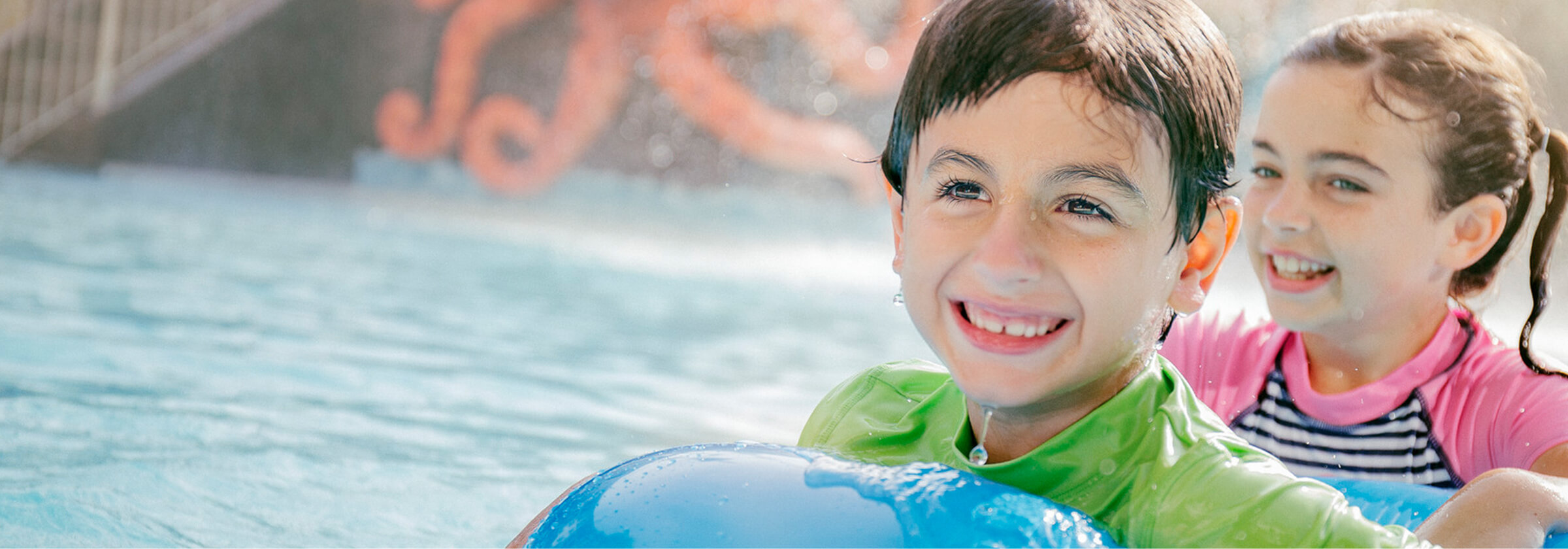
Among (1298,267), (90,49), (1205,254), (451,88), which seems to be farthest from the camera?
(451,88)

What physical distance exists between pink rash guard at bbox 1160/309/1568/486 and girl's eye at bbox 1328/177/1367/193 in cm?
34

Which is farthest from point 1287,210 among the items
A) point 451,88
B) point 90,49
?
point 90,49

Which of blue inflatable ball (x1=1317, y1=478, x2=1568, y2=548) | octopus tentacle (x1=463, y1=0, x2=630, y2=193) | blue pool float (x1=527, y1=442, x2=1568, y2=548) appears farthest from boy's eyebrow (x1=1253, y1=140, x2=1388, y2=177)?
octopus tentacle (x1=463, y1=0, x2=630, y2=193)

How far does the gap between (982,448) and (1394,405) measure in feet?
4.34

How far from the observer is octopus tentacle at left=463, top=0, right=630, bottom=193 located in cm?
1137

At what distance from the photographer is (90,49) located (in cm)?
1074

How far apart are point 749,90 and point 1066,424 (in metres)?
10.3

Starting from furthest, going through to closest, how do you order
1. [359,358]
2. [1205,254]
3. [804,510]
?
[359,358] < [1205,254] < [804,510]

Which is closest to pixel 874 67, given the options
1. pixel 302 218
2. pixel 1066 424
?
pixel 302 218

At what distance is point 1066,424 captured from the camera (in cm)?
158

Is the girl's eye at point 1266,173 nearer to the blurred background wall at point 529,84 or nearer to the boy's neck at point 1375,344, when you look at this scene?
the boy's neck at point 1375,344

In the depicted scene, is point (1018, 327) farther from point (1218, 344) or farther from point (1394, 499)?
point (1218, 344)

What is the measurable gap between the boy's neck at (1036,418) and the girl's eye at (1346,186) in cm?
116

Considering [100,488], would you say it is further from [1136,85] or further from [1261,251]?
[1261,251]
